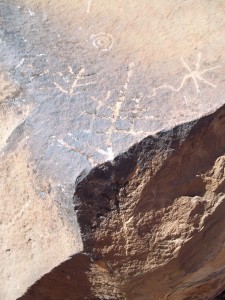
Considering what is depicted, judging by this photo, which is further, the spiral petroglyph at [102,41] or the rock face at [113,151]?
the spiral petroglyph at [102,41]

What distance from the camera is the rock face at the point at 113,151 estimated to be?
3.47ft

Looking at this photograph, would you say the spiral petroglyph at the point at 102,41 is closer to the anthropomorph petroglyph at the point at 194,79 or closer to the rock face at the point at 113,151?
the rock face at the point at 113,151

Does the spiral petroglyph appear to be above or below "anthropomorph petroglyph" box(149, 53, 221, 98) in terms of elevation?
above

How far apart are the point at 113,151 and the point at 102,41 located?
1.12 feet

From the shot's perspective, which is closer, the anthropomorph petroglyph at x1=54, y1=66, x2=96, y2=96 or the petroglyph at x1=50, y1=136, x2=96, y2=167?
the petroglyph at x1=50, y1=136, x2=96, y2=167

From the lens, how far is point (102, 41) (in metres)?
1.26

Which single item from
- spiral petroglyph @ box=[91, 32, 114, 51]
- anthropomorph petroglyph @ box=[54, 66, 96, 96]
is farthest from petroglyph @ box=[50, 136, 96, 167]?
spiral petroglyph @ box=[91, 32, 114, 51]

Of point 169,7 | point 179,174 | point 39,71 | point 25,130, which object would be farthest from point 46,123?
point 169,7

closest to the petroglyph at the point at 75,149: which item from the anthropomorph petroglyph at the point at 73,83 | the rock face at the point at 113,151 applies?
the rock face at the point at 113,151

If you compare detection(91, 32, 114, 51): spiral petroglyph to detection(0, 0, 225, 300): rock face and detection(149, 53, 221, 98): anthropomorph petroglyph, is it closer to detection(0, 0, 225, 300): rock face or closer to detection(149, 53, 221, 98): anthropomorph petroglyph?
detection(0, 0, 225, 300): rock face

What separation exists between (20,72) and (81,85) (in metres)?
0.15

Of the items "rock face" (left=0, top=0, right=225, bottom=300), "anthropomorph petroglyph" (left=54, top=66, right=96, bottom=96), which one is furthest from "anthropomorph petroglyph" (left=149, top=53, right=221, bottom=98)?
"anthropomorph petroglyph" (left=54, top=66, right=96, bottom=96)

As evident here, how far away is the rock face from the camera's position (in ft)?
3.47

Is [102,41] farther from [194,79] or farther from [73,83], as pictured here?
[194,79]
